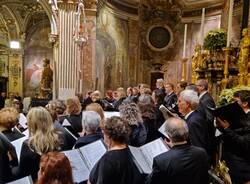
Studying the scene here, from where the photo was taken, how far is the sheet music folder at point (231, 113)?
2.97m

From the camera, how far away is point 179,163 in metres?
2.61

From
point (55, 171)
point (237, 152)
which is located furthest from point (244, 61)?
point (55, 171)

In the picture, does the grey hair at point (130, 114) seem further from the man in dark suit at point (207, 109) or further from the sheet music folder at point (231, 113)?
the sheet music folder at point (231, 113)

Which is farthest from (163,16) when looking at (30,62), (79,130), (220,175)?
(220,175)

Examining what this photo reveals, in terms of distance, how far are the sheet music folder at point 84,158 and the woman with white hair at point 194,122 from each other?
3.46 feet

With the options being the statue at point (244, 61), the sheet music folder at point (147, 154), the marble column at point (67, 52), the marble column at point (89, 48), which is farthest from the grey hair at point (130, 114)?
the marble column at point (89, 48)

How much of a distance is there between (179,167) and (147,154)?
61cm

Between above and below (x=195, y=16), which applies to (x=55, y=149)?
below

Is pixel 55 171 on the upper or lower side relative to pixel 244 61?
lower

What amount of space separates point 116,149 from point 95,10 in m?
9.40

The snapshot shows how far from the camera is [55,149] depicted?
310cm

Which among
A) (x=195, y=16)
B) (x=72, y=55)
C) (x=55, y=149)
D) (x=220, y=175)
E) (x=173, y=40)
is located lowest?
(x=220, y=175)

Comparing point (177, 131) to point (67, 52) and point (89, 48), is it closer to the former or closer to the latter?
point (67, 52)

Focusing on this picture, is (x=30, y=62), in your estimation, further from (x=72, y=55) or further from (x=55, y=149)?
(x=55, y=149)
